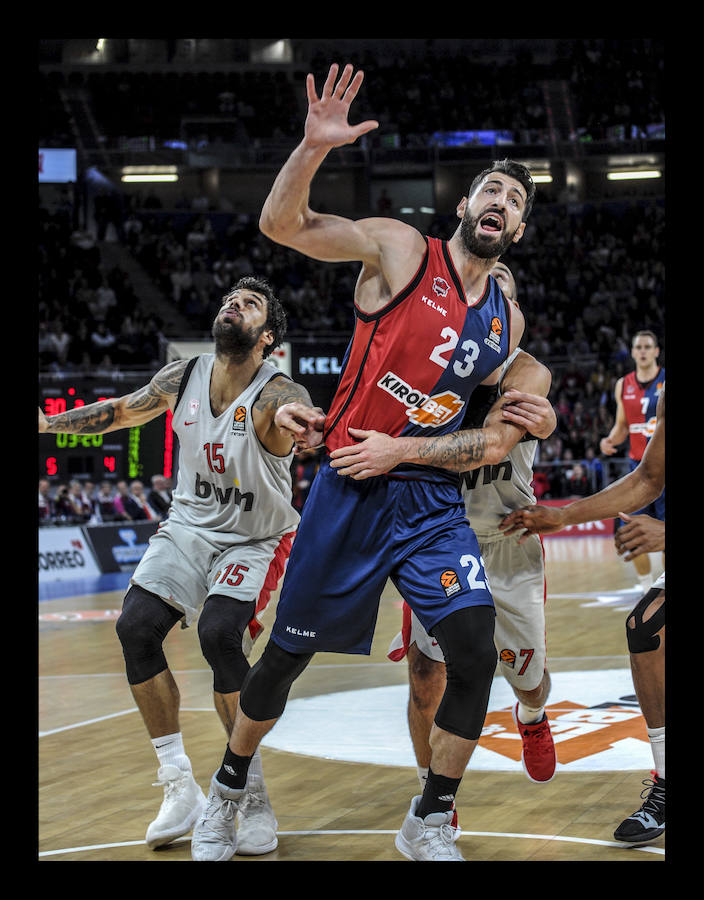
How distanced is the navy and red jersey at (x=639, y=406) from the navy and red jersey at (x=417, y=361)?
5.91 meters

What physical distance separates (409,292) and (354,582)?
42.3 inches

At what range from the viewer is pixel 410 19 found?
11.1ft

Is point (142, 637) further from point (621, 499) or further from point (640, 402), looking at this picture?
point (640, 402)

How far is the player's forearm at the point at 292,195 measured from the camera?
3.56 metres

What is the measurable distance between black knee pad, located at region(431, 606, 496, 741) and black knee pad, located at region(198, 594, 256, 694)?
3.32 feet

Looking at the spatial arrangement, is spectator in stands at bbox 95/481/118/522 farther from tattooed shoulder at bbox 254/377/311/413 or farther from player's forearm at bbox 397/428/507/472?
player's forearm at bbox 397/428/507/472

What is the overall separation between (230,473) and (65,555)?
11.1 metres

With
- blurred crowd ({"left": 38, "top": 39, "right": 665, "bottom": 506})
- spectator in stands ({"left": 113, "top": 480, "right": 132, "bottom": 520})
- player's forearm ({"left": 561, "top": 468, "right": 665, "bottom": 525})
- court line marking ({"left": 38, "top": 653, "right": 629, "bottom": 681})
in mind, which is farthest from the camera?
blurred crowd ({"left": 38, "top": 39, "right": 665, "bottom": 506})

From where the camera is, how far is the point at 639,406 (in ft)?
33.2

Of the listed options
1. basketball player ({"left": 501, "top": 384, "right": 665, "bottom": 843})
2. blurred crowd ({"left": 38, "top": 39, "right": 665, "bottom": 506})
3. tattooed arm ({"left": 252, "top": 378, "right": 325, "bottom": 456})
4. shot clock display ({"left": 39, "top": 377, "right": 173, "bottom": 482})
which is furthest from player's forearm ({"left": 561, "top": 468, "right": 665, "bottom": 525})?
blurred crowd ({"left": 38, "top": 39, "right": 665, "bottom": 506})

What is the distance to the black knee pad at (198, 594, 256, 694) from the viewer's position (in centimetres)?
433

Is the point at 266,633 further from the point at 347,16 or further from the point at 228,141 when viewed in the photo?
the point at 228,141

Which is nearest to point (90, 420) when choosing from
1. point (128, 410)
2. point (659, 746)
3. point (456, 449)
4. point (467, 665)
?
point (128, 410)
